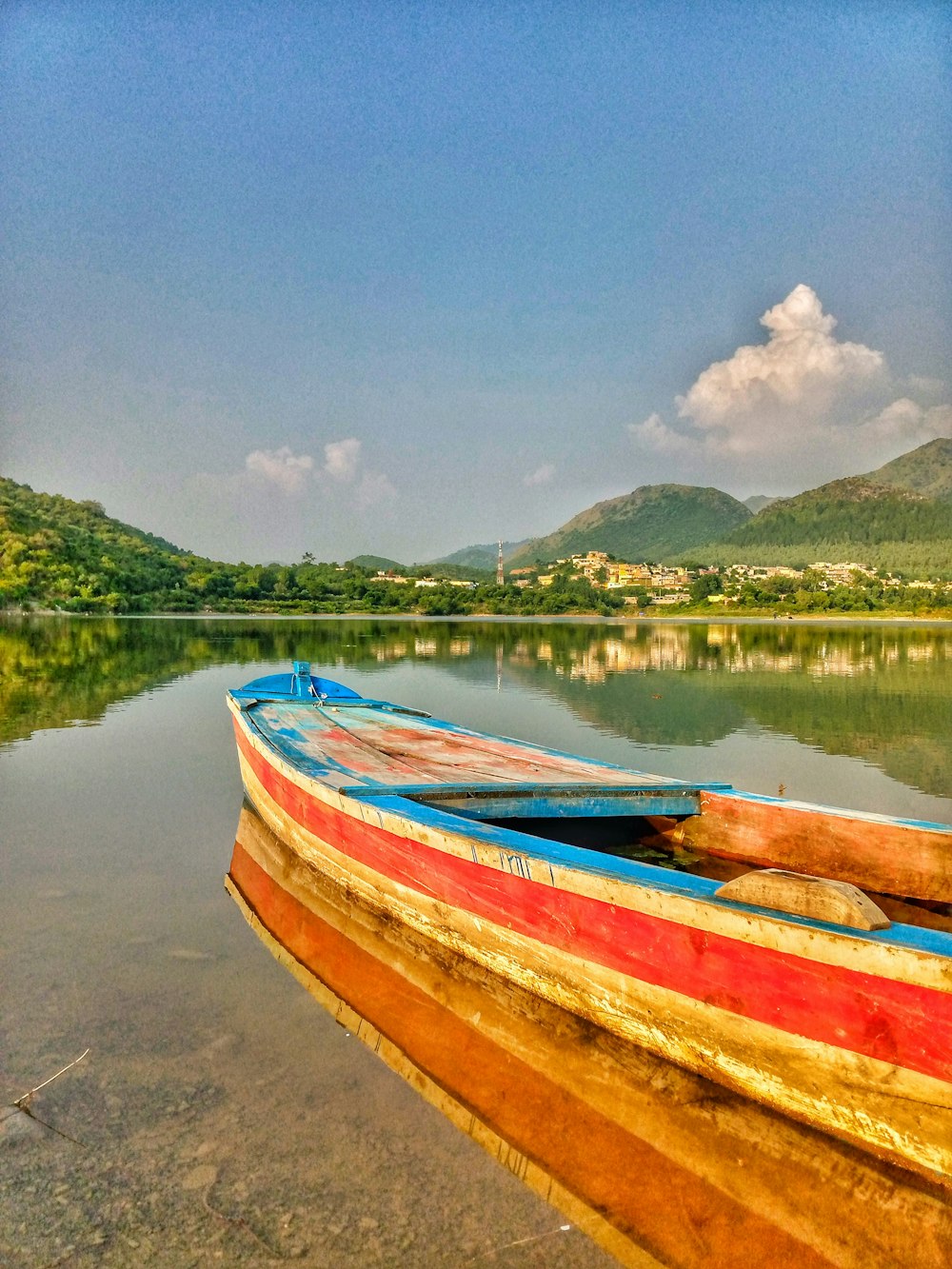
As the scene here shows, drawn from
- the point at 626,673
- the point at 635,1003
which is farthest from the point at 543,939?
the point at 626,673

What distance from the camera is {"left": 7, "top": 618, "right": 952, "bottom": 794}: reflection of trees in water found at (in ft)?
54.3

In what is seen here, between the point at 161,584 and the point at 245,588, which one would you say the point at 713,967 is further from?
the point at 245,588

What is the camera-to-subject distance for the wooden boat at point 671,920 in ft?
11.5

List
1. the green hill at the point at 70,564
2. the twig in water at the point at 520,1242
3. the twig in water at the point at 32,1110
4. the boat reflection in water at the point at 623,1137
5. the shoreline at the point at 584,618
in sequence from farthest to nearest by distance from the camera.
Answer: the green hill at the point at 70,564, the shoreline at the point at 584,618, the twig in water at the point at 32,1110, the boat reflection in water at the point at 623,1137, the twig in water at the point at 520,1242

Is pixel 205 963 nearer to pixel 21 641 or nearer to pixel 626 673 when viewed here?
pixel 626 673

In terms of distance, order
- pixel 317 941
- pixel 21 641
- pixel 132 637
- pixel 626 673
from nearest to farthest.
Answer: pixel 317 941 < pixel 626 673 < pixel 21 641 < pixel 132 637

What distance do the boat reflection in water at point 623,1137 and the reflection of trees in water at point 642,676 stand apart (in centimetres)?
945

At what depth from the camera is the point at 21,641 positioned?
4081 cm

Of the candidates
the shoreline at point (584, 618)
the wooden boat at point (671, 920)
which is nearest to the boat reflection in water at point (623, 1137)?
the wooden boat at point (671, 920)

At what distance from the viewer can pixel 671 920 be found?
4117 millimetres

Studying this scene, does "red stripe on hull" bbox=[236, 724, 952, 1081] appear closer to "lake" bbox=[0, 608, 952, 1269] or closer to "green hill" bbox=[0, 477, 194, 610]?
"lake" bbox=[0, 608, 952, 1269]

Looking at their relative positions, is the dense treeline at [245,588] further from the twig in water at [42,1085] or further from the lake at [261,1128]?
the twig in water at [42,1085]

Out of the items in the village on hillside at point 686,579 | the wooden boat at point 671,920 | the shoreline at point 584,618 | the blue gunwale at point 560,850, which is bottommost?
the shoreline at point 584,618

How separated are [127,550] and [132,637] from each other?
291 feet
